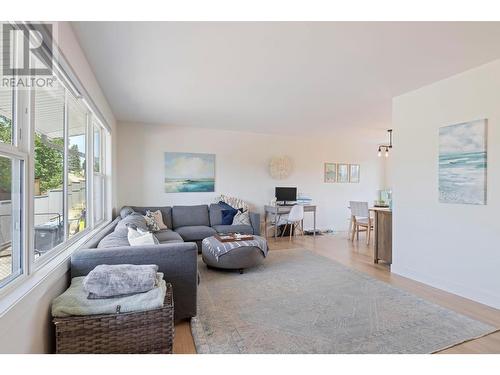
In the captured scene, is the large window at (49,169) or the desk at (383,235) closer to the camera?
the large window at (49,169)

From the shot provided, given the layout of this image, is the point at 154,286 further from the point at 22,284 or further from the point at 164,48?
the point at 164,48

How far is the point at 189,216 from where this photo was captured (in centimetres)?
533

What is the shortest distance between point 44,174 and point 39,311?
3.30 ft

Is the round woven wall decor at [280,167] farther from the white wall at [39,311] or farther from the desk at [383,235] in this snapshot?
the white wall at [39,311]

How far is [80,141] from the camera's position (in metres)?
3.10

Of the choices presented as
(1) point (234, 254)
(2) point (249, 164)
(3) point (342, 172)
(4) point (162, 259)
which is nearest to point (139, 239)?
(4) point (162, 259)

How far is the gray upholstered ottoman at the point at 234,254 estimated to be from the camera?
11.7ft

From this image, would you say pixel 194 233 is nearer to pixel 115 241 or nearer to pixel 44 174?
pixel 115 241

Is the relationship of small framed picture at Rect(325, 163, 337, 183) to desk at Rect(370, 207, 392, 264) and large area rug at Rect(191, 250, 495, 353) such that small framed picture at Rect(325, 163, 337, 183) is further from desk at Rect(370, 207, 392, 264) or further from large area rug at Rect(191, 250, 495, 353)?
large area rug at Rect(191, 250, 495, 353)

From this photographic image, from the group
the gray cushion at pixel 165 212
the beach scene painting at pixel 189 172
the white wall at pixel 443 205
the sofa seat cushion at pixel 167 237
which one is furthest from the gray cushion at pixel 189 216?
the white wall at pixel 443 205

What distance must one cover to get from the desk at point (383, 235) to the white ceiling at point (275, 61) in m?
1.61

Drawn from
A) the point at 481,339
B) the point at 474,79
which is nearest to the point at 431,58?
the point at 474,79

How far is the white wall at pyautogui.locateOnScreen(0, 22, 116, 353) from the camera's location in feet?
4.08

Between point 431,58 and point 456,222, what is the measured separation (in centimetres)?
174
